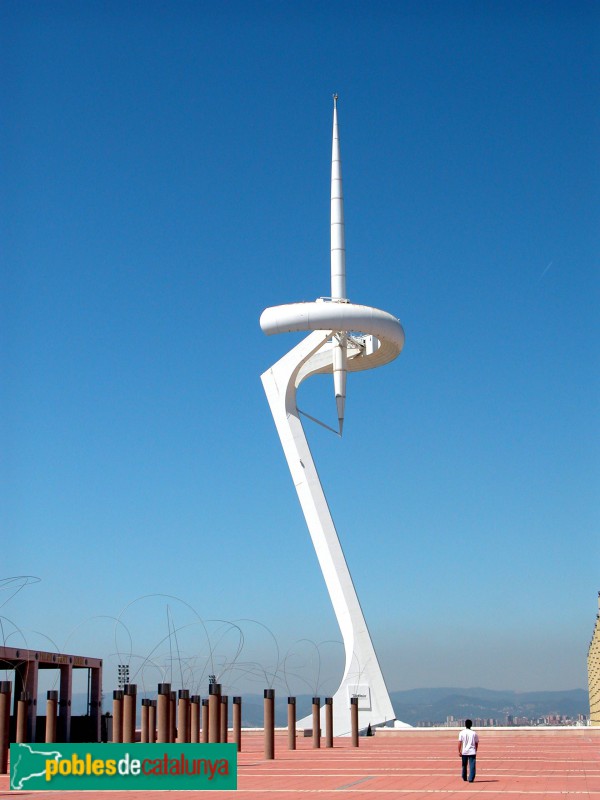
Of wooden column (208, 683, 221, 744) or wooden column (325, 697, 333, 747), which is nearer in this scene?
wooden column (208, 683, 221, 744)

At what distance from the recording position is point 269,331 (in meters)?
39.7

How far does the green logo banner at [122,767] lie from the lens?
53.7 ft

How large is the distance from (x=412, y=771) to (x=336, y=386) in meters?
21.4

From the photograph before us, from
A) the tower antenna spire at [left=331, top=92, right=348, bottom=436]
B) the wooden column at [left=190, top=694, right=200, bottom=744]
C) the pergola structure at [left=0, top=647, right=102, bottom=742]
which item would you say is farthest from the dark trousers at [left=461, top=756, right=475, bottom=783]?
the tower antenna spire at [left=331, top=92, right=348, bottom=436]

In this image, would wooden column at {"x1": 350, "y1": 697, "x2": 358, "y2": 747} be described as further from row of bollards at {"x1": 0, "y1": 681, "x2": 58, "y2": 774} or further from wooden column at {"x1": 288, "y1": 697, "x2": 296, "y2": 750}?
row of bollards at {"x1": 0, "y1": 681, "x2": 58, "y2": 774}

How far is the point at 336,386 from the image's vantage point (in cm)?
4166

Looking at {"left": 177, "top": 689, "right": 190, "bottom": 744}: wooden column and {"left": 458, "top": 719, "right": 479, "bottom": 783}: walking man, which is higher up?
{"left": 177, "top": 689, "right": 190, "bottom": 744}: wooden column

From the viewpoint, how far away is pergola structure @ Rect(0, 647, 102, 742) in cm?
3822

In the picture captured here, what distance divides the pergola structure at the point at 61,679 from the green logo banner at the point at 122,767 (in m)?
19.2

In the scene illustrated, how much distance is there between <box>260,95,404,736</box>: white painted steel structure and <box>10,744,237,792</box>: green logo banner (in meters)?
22.8

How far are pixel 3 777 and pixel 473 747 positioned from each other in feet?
31.8

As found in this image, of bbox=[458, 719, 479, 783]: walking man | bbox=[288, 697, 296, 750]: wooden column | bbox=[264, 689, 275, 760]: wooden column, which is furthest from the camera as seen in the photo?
bbox=[288, 697, 296, 750]: wooden column

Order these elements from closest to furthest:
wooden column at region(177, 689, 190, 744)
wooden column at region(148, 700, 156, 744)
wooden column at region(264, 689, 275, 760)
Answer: wooden column at region(264, 689, 275, 760)
wooden column at region(177, 689, 190, 744)
wooden column at region(148, 700, 156, 744)

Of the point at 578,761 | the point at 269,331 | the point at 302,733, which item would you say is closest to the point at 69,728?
the point at 302,733
